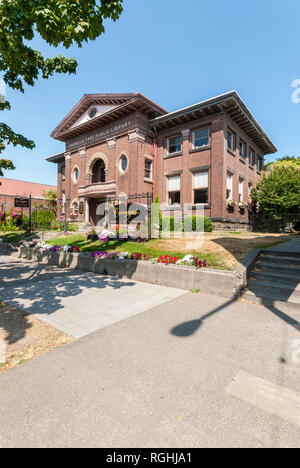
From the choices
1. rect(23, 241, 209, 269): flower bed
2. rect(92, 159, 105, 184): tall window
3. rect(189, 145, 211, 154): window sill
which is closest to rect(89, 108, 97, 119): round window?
rect(92, 159, 105, 184): tall window

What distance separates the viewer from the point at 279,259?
273 inches

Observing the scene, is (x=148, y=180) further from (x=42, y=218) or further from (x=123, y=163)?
(x=42, y=218)

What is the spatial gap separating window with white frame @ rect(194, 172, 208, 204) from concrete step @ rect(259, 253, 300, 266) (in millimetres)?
11931

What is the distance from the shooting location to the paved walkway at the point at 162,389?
1953mm

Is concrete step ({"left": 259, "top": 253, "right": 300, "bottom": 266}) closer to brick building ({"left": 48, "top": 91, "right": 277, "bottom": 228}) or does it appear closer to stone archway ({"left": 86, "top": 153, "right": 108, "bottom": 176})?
brick building ({"left": 48, "top": 91, "right": 277, "bottom": 228})

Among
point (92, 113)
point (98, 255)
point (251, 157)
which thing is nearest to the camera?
point (98, 255)

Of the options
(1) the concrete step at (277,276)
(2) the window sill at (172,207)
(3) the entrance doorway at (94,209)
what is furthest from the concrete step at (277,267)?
(3) the entrance doorway at (94,209)

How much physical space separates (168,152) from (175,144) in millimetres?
961

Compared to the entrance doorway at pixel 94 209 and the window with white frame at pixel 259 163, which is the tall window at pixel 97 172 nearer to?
the entrance doorway at pixel 94 209

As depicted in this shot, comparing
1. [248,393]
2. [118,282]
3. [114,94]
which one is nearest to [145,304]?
[118,282]

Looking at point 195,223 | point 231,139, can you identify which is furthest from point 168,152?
point 195,223

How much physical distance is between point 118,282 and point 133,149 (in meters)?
15.6

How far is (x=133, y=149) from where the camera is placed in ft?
66.3

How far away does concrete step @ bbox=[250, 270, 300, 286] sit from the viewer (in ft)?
19.1
